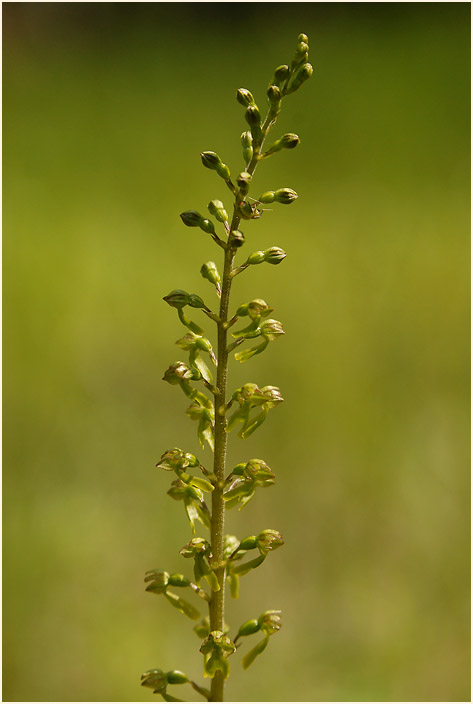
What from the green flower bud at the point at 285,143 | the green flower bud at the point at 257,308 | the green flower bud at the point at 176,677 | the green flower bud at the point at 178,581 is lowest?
the green flower bud at the point at 176,677

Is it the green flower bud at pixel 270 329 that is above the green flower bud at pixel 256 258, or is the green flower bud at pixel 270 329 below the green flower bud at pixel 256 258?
below

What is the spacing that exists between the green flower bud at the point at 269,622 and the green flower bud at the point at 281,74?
2.92 feet

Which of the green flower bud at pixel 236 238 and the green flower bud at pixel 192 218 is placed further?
the green flower bud at pixel 192 218

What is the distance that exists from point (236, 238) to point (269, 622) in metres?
0.68

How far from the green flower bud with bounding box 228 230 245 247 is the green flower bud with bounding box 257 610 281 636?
650 millimetres

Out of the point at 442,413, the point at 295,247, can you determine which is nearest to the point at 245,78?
the point at 295,247

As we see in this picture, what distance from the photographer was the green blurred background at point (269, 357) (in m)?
2.81

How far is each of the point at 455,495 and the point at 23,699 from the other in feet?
6.57

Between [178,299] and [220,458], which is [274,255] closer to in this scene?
[178,299]

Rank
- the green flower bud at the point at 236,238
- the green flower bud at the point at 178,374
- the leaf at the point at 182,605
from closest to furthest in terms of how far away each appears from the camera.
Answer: the green flower bud at the point at 236,238 → the green flower bud at the point at 178,374 → the leaf at the point at 182,605

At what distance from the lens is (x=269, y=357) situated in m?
4.38

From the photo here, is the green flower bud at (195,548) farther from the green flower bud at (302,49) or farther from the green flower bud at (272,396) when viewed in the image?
the green flower bud at (302,49)

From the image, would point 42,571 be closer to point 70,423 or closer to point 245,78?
point 70,423

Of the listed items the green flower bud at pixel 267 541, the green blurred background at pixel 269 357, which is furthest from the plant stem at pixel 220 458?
the green blurred background at pixel 269 357
